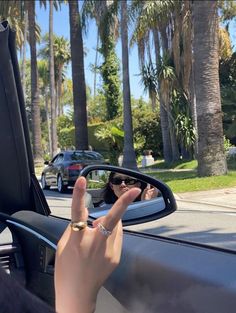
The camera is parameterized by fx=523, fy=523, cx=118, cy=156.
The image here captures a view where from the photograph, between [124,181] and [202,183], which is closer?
[124,181]

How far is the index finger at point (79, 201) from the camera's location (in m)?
1.53

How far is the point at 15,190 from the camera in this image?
2740 millimetres

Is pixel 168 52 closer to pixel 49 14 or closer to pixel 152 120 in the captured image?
pixel 152 120

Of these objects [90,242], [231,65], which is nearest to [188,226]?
[90,242]

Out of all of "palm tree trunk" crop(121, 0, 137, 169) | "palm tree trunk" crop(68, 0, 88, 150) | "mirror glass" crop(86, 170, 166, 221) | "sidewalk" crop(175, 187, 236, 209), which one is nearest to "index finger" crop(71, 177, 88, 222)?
"mirror glass" crop(86, 170, 166, 221)

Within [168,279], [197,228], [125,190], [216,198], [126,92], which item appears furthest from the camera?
[126,92]

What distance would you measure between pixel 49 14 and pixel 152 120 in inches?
626

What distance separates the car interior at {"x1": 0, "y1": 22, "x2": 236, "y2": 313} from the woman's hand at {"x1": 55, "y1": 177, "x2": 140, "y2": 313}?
0.34 m

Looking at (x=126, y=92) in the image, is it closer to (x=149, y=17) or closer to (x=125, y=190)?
(x=149, y=17)

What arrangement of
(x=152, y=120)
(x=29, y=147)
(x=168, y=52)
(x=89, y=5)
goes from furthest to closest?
(x=152, y=120) < (x=168, y=52) < (x=89, y=5) < (x=29, y=147)

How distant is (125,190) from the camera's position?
2494 mm

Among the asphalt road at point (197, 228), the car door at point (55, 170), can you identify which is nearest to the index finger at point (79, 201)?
the asphalt road at point (197, 228)

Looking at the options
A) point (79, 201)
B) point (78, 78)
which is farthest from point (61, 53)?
point (79, 201)

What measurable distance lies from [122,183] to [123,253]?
477 mm
